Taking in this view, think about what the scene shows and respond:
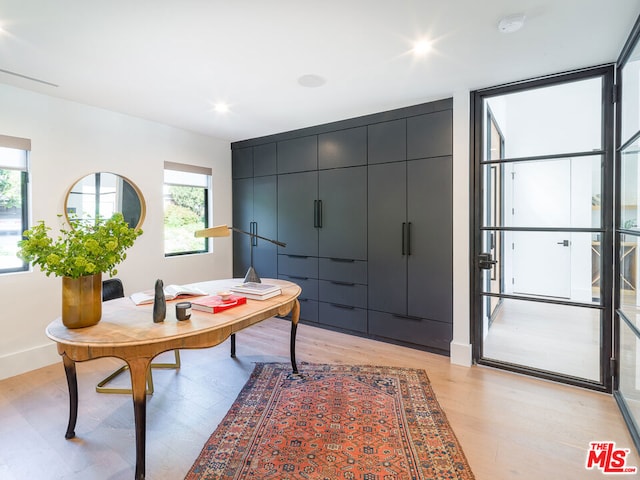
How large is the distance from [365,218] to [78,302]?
102 inches

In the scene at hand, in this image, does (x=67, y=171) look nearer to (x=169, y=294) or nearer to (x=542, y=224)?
(x=169, y=294)

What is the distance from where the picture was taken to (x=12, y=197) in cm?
279

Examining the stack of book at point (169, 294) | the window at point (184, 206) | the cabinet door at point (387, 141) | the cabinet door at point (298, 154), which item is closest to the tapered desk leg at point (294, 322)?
the stack of book at point (169, 294)

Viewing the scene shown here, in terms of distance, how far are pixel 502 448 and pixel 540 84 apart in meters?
2.63

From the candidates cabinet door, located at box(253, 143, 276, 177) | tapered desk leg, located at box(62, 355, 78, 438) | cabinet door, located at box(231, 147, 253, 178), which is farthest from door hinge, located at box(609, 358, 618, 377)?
cabinet door, located at box(231, 147, 253, 178)

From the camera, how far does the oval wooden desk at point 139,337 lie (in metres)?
1.50

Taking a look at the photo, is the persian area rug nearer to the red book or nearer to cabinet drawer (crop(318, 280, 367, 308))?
the red book

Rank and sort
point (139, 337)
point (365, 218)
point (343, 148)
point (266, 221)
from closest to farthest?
point (139, 337) < point (365, 218) < point (343, 148) < point (266, 221)

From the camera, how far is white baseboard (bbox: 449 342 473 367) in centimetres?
288

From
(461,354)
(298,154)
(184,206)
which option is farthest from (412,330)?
(184,206)

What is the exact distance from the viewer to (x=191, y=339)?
5.36 ft

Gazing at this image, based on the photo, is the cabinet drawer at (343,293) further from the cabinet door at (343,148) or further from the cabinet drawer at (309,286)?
the cabinet door at (343,148)

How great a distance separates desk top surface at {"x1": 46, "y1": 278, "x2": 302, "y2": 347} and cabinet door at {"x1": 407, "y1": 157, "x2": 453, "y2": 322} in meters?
1.49

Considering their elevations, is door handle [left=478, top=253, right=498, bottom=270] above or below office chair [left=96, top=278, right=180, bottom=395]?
above
